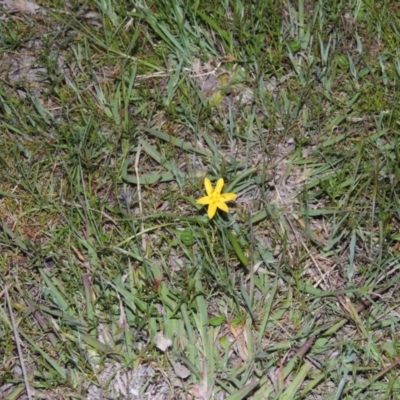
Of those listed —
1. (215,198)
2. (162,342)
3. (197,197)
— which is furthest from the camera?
(197,197)

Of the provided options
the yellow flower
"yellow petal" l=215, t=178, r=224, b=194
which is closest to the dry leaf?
the yellow flower

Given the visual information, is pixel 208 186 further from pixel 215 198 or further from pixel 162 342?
pixel 162 342

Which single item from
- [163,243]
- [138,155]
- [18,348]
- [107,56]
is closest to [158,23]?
[107,56]

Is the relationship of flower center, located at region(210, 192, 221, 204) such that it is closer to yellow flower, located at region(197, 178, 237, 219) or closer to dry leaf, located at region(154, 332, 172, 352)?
yellow flower, located at region(197, 178, 237, 219)

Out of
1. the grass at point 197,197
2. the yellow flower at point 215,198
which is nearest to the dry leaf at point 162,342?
the grass at point 197,197

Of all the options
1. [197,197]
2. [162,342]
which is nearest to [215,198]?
[197,197]

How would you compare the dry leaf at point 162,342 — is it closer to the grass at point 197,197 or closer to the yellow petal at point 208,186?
the grass at point 197,197
